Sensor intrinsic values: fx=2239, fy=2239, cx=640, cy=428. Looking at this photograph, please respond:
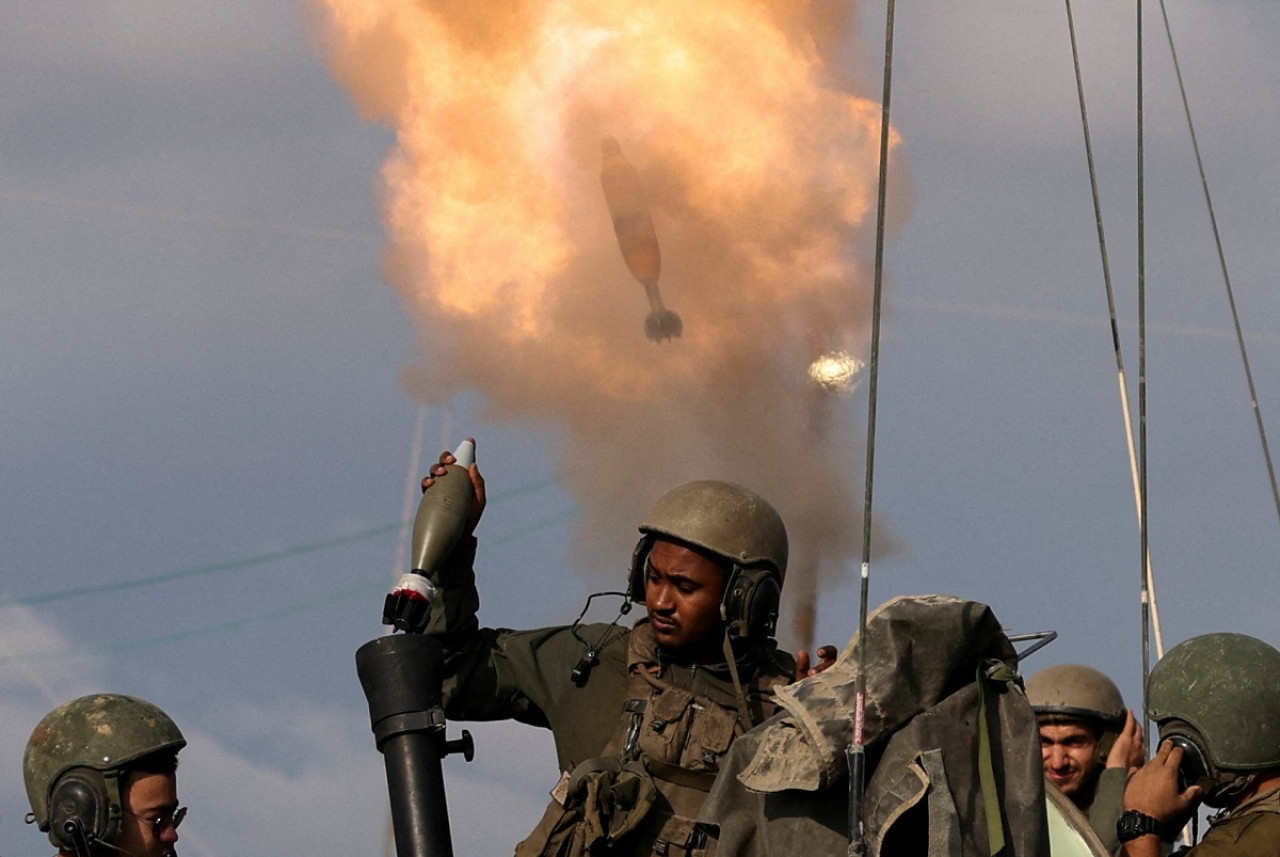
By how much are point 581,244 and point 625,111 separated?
88.6 inches

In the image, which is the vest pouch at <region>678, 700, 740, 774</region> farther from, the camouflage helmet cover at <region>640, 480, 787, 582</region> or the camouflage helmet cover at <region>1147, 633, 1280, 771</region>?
the camouflage helmet cover at <region>1147, 633, 1280, 771</region>

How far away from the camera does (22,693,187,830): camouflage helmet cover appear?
28.9 ft

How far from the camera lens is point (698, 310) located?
30562 mm

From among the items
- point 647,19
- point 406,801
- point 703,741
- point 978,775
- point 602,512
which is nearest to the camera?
point 978,775

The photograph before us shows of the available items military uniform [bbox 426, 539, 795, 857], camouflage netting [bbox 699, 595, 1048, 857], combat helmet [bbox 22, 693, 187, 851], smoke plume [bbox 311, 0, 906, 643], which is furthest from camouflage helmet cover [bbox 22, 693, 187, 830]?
smoke plume [bbox 311, 0, 906, 643]

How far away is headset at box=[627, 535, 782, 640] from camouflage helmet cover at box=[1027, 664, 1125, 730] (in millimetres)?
1429

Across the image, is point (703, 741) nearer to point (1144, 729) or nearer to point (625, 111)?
point (1144, 729)

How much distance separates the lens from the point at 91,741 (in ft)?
29.0

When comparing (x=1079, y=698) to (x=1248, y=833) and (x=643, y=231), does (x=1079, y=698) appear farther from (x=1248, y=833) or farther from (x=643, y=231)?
(x=643, y=231)

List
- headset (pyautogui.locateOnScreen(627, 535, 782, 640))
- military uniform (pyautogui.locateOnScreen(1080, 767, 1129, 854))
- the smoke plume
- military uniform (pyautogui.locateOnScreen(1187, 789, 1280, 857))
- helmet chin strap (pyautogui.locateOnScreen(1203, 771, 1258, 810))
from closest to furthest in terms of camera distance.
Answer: military uniform (pyautogui.locateOnScreen(1187, 789, 1280, 857)), helmet chin strap (pyautogui.locateOnScreen(1203, 771, 1258, 810)), military uniform (pyautogui.locateOnScreen(1080, 767, 1129, 854)), headset (pyautogui.locateOnScreen(627, 535, 782, 640)), the smoke plume

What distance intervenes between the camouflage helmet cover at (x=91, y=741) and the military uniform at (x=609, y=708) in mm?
1490

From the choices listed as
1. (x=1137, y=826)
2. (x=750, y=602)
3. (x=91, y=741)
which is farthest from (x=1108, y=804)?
(x=91, y=741)

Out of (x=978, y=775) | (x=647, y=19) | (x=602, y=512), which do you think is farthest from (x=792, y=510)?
(x=978, y=775)

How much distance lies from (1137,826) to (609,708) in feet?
9.77
